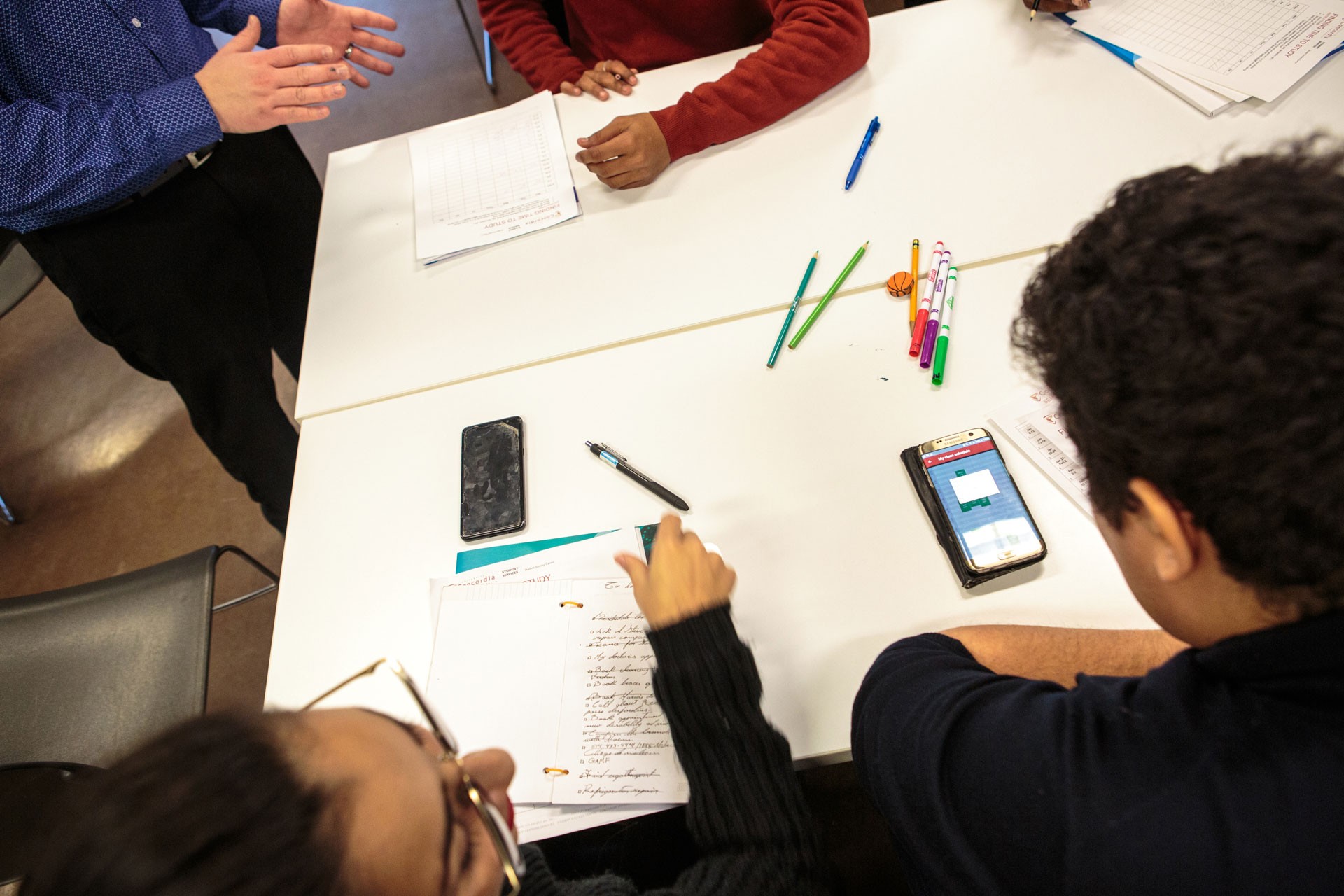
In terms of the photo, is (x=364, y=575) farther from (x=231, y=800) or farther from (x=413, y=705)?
(x=231, y=800)

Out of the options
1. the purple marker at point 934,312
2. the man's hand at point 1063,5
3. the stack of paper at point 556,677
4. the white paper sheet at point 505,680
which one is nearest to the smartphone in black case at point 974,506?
the purple marker at point 934,312

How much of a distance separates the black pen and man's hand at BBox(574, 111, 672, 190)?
1.64 ft

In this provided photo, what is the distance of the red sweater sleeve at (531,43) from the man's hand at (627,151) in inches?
14.7

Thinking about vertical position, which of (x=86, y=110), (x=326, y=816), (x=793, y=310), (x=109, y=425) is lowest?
(x=109, y=425)

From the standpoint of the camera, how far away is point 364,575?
0.89m

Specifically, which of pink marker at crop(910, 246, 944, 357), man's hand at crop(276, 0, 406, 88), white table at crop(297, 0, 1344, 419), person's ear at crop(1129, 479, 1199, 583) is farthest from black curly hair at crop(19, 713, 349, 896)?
man's hand at crop(276, 0, 406, 88)

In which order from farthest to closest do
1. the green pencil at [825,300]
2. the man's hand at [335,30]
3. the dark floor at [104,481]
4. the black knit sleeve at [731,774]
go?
the dark floor at [104,481], the man's hand at [335,30], the green pencil at [825,300], the black knit sleeve at [731,774]

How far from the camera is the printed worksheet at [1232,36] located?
1.06 m

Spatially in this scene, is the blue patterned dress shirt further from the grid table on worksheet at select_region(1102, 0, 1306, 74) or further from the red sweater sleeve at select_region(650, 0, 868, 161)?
the grid table on worksheet at select_region(1102, 0, 1306, 74)

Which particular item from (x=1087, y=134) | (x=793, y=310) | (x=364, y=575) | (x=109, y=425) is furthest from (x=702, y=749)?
(x=109, y=425)

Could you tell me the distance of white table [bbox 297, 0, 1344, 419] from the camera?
1.03 metres

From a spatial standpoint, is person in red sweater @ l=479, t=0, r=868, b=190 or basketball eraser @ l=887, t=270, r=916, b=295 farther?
person in red sweater @ l=479, t=0, r=868, b=190

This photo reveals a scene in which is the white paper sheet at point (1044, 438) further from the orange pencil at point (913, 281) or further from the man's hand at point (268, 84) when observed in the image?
the man's hand at point (268, 84)

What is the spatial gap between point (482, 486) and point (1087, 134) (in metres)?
1.04
